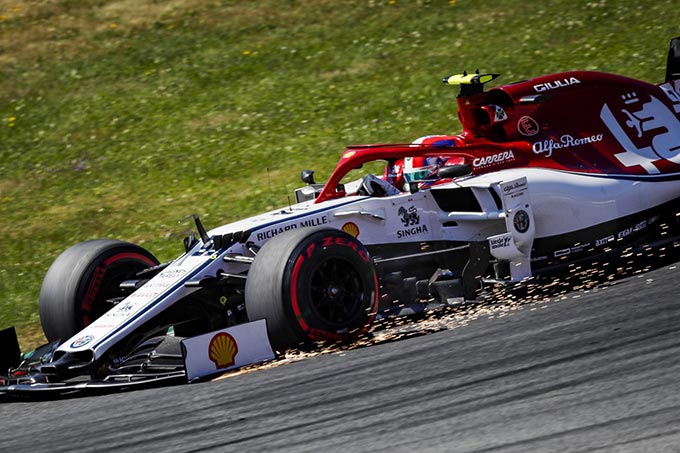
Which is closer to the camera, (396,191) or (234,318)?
(234,318)

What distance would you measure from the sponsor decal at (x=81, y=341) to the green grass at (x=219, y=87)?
190 inches

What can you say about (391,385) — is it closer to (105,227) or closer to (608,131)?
(608,131)

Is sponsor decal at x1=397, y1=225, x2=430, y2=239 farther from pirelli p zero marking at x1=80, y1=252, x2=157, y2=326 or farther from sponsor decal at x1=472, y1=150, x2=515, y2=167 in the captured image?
pirelli p zero marking at x1=80, y1=252, x2=157, y2=326

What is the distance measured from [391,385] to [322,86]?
1192 centimetres

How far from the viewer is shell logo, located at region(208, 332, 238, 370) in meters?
7.12

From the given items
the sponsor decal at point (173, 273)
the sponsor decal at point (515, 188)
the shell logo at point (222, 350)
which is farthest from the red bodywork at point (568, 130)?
the shell logo at point (222, 350)

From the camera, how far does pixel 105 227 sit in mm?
14047

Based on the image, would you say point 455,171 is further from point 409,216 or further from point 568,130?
point 568,130

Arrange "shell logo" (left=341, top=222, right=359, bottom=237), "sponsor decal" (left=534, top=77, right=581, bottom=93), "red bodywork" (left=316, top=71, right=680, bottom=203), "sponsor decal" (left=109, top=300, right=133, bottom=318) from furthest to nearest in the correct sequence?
"sponsor decal" (left=534, top=77, right=581, bottom=93) < "red bodywork" (left=316, top=71, right=680, bottom=203) < "shell logo" (left=341, top=222, right=359, bottom=237) < "sponsor decal" (left=109, top=300, right=133, bottom=318)

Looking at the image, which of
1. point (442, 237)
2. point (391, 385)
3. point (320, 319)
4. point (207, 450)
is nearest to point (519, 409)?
point (391, 385)

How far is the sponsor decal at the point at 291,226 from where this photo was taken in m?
8.08

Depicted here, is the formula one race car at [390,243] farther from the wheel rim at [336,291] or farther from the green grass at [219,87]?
the green grass at [219,87]

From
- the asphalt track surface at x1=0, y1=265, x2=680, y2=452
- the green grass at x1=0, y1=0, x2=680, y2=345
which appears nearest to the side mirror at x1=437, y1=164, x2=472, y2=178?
the asphalt track surface at x1=0, y1=265, x2=680, y2=452

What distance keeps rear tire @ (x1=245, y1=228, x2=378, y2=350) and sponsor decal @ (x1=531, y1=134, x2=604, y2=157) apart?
2334 millimetres
